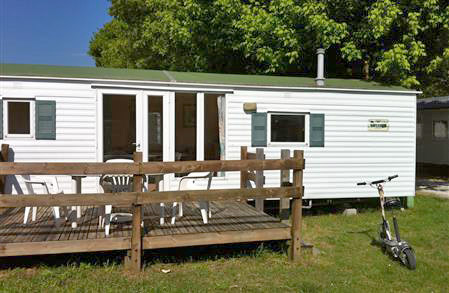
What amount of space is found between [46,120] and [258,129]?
11.3ft

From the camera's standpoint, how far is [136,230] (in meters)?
4.01

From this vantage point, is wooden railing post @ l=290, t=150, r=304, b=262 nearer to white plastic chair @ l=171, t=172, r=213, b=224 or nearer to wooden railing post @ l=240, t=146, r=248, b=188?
white plastic chair @ l=171, t=172, r=213, b=224

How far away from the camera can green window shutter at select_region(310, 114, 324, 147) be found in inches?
286

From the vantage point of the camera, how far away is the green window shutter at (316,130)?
727 centimetres

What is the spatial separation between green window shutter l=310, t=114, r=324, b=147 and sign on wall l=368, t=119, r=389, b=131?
39.6 inches

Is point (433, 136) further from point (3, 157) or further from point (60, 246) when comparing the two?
point (60, 246)

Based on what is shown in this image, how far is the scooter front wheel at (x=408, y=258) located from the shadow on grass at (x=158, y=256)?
52.4 inches

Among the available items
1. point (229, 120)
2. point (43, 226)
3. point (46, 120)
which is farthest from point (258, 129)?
point (43, 226)

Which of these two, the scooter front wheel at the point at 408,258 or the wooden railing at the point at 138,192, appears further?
the scooter front wheel at the point at 408,258

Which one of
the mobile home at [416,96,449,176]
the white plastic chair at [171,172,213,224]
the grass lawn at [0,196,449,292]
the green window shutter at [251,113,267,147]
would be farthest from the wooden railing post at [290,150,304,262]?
the mobile home at [416,96,449,176]

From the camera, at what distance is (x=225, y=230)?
4.53 meters

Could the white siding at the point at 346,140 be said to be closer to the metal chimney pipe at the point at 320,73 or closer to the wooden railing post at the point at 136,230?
the metal chimney pipe at the point at 320,73

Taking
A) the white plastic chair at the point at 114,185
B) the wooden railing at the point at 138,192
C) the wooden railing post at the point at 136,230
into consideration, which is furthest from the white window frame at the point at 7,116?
the wooden railing post at the point at 136,230

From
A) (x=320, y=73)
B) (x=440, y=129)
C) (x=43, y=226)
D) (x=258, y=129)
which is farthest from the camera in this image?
(x=440, y=129)
